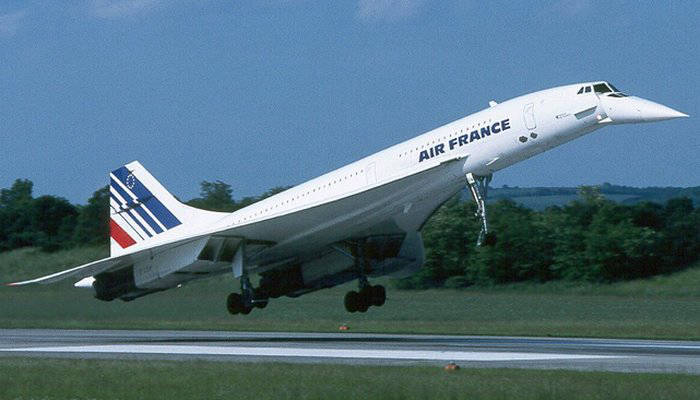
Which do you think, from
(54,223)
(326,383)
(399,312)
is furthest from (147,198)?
(54,223)

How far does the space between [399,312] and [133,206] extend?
27.0 ft

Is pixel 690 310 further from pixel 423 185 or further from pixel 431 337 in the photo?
pixel 423 185

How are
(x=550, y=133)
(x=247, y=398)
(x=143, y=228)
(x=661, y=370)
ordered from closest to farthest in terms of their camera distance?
(x=247, y=398)
(x=661, y=370)
(x=550, y=133)
(x=143, y=228)

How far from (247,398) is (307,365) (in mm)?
3766

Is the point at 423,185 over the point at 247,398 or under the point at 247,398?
over

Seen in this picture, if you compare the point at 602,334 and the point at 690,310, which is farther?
the point at 690,310

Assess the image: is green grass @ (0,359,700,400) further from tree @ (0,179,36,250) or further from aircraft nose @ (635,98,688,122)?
tree @ (0,179,36,250)

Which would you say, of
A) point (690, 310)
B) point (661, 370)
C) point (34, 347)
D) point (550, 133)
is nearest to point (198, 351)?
point (34, 347)

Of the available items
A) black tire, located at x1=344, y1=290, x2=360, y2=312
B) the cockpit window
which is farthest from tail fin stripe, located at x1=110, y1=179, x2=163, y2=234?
the cockpit window

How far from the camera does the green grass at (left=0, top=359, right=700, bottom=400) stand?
48.0 feet

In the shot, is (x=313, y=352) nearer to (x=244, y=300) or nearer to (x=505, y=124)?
(x=505, y=124)

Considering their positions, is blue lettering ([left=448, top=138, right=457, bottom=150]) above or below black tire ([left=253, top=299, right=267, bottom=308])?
above

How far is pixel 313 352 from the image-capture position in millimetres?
22172

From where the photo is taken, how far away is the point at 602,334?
2695 centimetres
